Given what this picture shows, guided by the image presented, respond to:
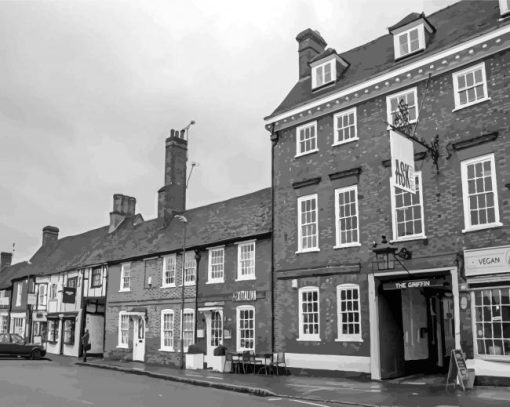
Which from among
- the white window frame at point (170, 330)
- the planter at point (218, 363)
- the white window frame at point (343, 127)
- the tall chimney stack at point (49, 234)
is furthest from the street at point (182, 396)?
the tall chimney stack at point (49, 234)

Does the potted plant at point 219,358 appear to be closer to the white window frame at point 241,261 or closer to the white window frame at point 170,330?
the white window frame at point 241,261

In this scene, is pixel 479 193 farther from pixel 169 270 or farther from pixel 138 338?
pixel 138 338

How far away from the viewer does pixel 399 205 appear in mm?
18344

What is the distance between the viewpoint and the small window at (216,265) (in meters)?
25.7

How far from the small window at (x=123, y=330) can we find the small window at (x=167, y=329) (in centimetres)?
380

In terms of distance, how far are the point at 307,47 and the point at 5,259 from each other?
4625 cm

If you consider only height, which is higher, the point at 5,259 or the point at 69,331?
the point at 5,259

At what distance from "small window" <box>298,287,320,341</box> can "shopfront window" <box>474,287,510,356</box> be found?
19.7 feet

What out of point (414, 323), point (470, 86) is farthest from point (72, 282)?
point (470, 86)

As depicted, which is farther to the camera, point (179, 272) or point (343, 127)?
point (179, 272)

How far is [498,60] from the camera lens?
654 inches

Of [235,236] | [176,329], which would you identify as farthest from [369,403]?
[176,329]

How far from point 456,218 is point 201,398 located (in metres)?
9.06

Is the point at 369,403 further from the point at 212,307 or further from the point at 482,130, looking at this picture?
the point at 212,307
